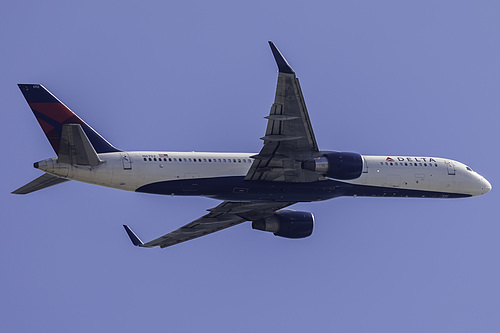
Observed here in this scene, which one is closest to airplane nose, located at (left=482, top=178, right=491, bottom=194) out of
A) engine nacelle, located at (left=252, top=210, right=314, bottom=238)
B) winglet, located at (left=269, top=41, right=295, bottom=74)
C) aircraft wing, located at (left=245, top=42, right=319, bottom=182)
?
engine nacelle, located at (left=252, top=210, right=314, bottom=238)

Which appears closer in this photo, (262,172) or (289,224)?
(262,172)

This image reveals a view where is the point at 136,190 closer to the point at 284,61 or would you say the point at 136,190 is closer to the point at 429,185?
the point at 284,61

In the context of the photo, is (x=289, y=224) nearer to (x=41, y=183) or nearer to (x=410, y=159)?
(x=410, y=159)

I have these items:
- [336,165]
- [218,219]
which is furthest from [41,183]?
[336,165]

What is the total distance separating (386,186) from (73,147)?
64.5 ft

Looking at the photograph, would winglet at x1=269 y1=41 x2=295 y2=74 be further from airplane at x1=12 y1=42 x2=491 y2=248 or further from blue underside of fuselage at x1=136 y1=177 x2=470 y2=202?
blue underside of fuselage at x1=136 y1=177 x2=470 y2=202

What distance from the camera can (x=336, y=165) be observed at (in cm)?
4953

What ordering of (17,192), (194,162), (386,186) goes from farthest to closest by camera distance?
(386,186)
(194,162)
(17,192)

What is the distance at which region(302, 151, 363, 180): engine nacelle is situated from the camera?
49.4 meters

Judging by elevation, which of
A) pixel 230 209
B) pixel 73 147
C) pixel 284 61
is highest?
pixel 284 61

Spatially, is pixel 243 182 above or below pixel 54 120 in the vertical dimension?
below

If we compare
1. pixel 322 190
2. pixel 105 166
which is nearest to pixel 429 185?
pixel 322 190

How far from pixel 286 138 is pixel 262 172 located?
4.18 meters

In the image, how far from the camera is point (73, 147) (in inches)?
1794
